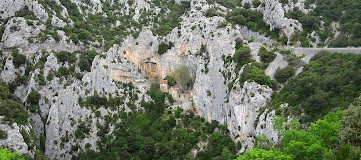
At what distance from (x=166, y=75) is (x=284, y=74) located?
29.8 meters

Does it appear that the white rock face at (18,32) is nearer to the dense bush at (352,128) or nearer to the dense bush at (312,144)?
the dense bush at (312,144)

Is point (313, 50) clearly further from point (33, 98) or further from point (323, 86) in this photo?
point (33, 98)

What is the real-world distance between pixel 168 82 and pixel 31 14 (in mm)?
33822

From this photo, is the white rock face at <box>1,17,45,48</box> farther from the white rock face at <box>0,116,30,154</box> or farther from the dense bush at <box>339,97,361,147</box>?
the dense bush at <box>339,97,361,147</box>

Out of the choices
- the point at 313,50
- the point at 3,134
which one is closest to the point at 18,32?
the point at 3,134

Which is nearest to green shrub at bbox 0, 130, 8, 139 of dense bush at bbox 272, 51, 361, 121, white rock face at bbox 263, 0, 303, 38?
dense bush at bbox 272, 51, 361, 121

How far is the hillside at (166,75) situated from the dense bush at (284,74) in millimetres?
186

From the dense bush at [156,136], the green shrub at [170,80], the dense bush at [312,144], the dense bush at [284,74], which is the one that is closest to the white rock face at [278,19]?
the dense bush at [284,74]

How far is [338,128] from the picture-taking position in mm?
34719

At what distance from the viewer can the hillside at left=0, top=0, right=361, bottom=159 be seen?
5653 cm

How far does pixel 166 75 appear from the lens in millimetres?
80625

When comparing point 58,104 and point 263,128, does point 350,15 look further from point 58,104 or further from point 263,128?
point 58,104

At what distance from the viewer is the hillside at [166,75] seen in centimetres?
5653

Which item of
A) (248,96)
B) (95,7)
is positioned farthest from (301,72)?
(95,7)
